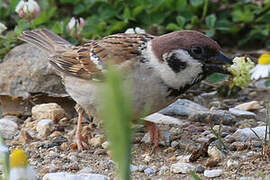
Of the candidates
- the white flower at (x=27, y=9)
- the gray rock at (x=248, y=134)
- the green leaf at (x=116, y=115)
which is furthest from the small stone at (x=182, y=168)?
the white flower at (x=27, y=9)

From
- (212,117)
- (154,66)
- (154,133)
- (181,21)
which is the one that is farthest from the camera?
(181,21)

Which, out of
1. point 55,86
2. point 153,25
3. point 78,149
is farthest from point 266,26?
point 78,149

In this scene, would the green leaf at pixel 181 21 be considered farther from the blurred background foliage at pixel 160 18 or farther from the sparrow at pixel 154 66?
the sparrow at pixel 154 66

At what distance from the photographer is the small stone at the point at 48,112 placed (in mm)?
4332

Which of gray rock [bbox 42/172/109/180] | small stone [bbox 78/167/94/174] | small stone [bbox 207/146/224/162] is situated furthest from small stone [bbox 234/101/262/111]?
gray rock [bbox 42/172/109/180]

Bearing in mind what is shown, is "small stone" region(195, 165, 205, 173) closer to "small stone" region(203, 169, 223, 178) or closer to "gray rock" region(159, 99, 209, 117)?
"small stone" region(203, 169, 223, 178)

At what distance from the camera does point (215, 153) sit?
3.48 metres

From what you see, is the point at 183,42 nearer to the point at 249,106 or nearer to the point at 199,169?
the point at 199,169

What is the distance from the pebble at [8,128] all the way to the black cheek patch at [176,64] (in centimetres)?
127

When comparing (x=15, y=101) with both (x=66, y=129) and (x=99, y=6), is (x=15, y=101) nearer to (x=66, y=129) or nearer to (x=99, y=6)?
(x=66, y=129)

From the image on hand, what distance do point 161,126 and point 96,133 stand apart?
0.44m

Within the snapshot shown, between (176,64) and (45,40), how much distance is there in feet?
4.79

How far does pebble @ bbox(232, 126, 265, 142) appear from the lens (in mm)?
3820

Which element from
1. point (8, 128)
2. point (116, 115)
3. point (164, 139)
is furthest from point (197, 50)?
point (116, 115)
